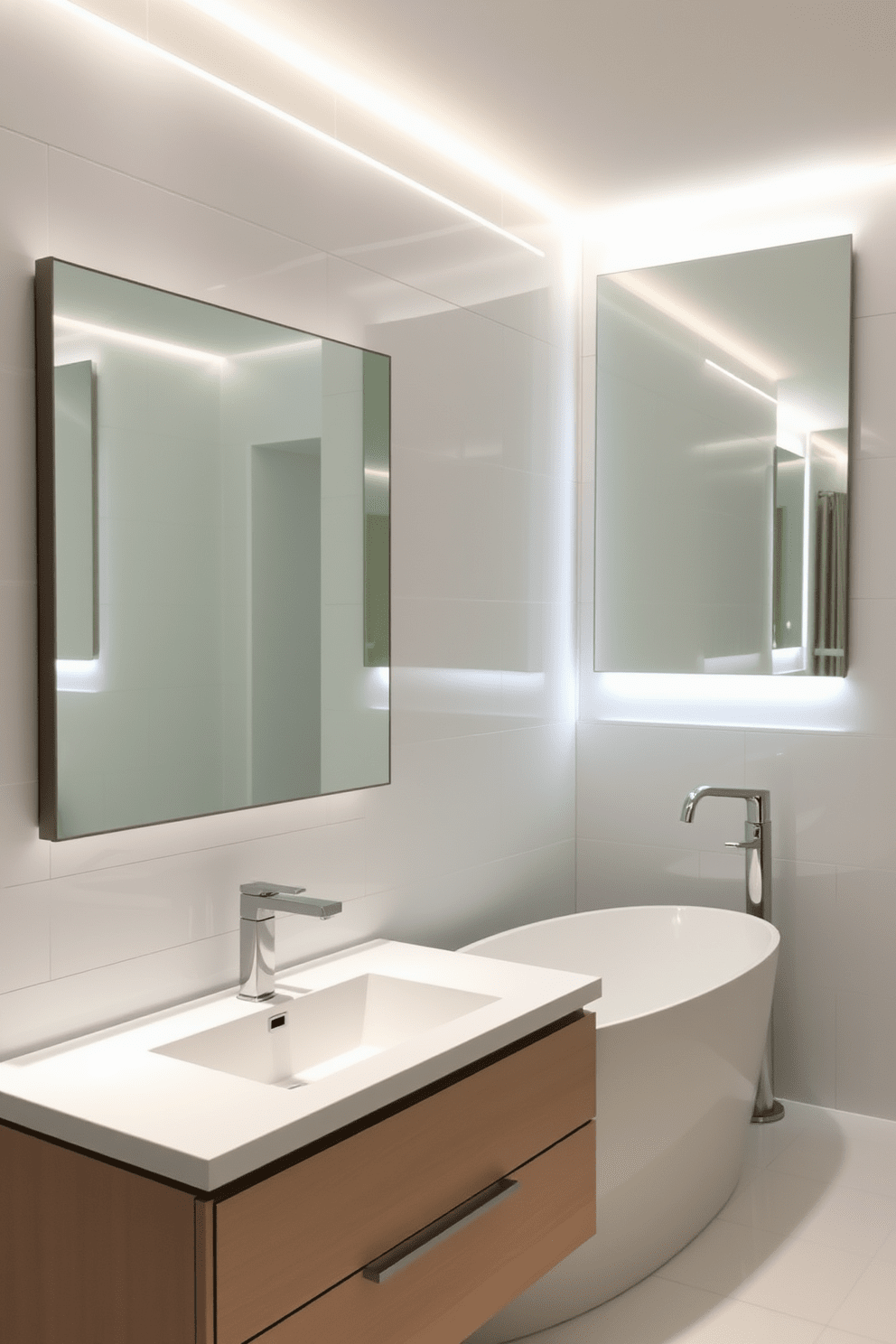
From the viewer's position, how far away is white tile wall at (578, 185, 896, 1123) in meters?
3.10

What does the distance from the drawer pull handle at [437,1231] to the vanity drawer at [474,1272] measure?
0.01 meters

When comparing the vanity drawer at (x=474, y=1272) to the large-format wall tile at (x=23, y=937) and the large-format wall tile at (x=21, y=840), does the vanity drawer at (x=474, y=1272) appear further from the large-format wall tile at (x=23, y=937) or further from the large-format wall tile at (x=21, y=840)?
the large-format wall tile at (x=21, y=840)

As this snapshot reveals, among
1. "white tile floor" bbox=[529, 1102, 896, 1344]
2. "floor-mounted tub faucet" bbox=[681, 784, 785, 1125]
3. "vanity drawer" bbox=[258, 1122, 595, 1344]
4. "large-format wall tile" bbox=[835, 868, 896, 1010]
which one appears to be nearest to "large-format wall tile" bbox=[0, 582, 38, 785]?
"vanity drawer" bbox=[258, 1122, 595, 1344]

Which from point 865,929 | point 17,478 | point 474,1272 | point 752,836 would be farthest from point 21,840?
point 865,929

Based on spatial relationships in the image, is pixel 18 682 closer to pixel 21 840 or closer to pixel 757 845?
pixel 21 840

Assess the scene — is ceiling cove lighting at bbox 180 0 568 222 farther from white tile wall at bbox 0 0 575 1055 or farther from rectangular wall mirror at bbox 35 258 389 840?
rectangular wall mirror at bbox 35 258 389 840

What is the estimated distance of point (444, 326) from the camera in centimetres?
287

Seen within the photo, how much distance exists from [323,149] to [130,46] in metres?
0.53

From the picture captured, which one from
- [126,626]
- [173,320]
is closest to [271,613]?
[126,626]

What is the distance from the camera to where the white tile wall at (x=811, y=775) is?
3.10 metres

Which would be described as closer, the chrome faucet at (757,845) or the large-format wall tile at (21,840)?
the large-format wall tile at (21,840)

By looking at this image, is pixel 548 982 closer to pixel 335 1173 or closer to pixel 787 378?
pixel 335 1173

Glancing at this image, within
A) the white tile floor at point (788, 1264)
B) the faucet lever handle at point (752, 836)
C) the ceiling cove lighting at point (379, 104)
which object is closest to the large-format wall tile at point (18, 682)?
the ceiling cove lighting at point (379, 104)

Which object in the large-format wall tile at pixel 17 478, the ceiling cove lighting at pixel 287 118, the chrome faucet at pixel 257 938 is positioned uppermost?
the ceiling cove lighting at pixel 287 118
